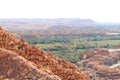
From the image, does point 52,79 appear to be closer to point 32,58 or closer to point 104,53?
point 32,58

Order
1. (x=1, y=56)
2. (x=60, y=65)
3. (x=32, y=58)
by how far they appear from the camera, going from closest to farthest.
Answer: (x=1, y=56), (x=32, y=58), (x=60, y=65)

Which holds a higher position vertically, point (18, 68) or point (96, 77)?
point (18, 68)

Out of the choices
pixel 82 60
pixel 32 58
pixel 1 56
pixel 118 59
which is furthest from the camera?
pixel 118 59

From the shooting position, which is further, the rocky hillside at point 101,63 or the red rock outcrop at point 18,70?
the rocky hillside at point 101,63

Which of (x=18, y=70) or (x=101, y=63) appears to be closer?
(x=18, y=70)

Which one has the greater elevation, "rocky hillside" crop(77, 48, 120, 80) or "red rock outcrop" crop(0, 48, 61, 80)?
"red rock outcrop" crop(0, 48, 61, 80)

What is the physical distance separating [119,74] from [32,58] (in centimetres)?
4030

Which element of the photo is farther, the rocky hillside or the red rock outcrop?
the rocky hillside

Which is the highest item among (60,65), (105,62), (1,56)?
(1,56)

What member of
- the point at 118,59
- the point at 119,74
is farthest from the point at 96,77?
the point at 118,59

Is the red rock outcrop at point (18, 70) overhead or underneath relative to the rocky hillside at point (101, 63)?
overhead

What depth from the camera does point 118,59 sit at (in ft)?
286

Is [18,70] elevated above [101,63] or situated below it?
above

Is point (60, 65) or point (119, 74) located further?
point (119, 74)
